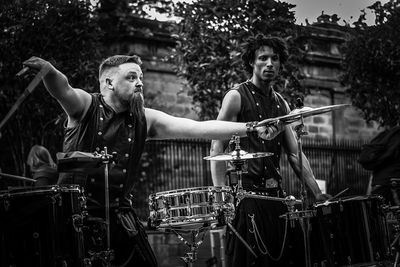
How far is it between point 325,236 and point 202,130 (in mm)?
1456

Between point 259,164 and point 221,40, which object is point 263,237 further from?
point 221,40

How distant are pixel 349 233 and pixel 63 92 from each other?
8.94ft

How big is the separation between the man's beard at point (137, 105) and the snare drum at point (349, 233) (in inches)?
66.7

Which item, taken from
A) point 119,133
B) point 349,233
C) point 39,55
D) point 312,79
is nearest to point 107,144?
point 119,133

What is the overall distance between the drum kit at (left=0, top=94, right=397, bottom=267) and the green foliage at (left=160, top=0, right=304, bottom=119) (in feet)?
14.5

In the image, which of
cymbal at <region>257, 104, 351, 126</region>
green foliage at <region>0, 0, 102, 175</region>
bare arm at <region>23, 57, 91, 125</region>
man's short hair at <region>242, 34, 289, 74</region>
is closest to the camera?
bare arm at <region>23, 57, 91, 125</region>

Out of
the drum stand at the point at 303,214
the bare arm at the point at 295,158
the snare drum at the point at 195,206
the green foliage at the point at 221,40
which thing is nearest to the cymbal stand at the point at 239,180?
the snare drum at the point at 195,206

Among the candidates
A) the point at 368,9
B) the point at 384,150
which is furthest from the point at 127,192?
the point at 368,9

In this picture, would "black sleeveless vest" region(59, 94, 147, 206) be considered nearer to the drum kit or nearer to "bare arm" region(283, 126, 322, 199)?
the drum kit

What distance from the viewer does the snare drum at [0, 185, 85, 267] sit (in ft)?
16.5

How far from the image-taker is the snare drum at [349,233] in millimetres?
6426

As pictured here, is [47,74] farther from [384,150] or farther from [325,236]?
[384,150]

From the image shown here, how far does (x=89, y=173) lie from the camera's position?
5469mm

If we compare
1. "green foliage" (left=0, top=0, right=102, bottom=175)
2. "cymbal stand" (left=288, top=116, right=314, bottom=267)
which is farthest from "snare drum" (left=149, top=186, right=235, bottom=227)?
"green foliage" (left=0, top=0, right=102, bottom=175)
